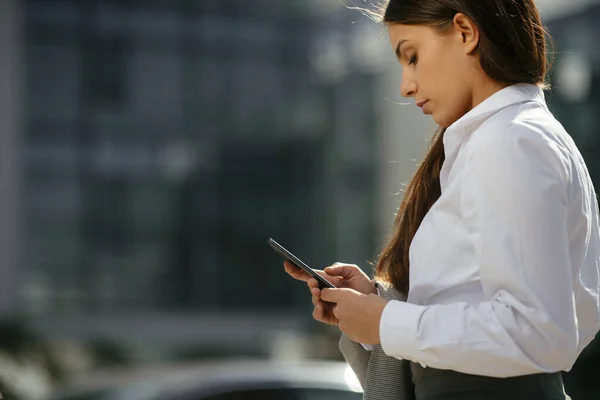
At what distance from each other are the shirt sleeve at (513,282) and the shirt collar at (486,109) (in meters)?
0.08

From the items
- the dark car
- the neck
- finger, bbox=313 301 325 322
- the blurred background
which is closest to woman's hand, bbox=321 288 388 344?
finger, bbox=313 301 325 322

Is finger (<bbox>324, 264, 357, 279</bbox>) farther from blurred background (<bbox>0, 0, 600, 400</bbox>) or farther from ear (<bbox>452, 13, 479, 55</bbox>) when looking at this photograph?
blurred background (<bbox>0, 0, 600, 400</bbox>)

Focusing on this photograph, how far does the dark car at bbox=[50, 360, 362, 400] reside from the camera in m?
4.95

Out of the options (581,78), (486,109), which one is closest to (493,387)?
(486,109)

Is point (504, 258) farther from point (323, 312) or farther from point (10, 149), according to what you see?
point (10, 149)

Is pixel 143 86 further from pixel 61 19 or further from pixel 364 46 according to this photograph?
pixel 364 46

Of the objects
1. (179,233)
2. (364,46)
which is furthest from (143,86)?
(364,46)

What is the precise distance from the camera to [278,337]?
59.0 feet

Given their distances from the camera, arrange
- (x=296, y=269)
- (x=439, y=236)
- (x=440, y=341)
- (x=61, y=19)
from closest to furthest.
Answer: (x=440, y=341) < (x=439, y=236) < (x=296, y=269) < (x=61, y=19)

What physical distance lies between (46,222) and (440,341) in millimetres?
17136

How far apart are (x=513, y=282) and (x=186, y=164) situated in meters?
17.1

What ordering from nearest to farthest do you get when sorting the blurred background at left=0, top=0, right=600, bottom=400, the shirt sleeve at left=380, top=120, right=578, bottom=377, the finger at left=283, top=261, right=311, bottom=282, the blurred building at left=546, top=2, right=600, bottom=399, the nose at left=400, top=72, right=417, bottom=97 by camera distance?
the shirt sleeve at left=380, top=120, right=578, bottom=377, the nose at left=400, top=72, right=417, bottom=97, the finger at left=283, top=261, right=311, bottom=282, the blurred building at left=546, top=2, right=600, bottom=399, the blurred background at left=0, top=0, right=600, bottom=400

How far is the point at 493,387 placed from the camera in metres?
1.47

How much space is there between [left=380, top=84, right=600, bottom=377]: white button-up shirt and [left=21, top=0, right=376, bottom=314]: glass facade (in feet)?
54.6
